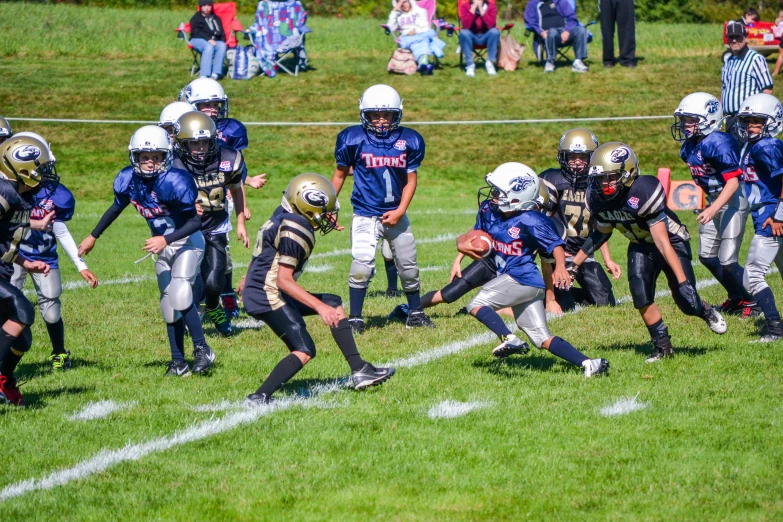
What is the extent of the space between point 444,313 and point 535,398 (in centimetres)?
312

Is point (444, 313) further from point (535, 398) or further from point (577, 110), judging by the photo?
point (577, 110)

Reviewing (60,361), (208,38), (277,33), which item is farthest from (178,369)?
(277,33)

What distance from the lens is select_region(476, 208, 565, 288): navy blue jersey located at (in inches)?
262

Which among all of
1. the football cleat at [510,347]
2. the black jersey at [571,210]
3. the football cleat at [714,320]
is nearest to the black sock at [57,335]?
the football cleat at [510,347]

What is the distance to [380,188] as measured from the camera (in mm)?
8453

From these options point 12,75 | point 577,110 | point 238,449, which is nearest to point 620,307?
point 238,449

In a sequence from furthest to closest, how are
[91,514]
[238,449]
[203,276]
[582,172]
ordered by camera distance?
[582,172] < [203,276] < [238,449] < [91,514]

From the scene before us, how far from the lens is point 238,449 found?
523 cm

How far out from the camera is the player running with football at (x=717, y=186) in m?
8.02

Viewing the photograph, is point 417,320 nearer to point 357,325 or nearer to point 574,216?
point 357,325

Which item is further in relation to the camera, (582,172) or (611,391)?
(582,172)

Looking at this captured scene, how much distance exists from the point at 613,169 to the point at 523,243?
0.77 m

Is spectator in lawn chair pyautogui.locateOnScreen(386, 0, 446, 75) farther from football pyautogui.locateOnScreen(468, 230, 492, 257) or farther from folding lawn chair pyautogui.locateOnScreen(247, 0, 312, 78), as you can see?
football pyautogui.locateOnScreen(468, 230, 492, 257)

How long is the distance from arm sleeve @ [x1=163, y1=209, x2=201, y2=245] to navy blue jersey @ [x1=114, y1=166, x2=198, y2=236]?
0.11 ft
